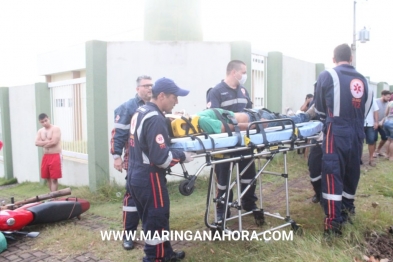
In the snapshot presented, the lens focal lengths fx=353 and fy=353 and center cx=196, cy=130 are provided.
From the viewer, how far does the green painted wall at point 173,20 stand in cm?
882

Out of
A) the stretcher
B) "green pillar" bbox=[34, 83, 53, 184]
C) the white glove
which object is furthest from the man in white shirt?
"green pillar" bbox=[34, 83, 53, 184]

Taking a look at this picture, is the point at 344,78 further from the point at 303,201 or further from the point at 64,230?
the point at 64,230

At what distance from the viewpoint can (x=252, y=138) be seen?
3670 mm

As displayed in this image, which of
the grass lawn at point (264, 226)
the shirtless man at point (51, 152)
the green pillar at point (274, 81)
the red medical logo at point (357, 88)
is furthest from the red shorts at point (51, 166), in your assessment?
the red medical logo at point (357, 88)

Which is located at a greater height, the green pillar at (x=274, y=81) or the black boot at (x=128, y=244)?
the green pillar at (x=274, y=81)

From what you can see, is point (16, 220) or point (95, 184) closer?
point (16, 220)

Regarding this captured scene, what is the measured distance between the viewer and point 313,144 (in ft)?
14.1

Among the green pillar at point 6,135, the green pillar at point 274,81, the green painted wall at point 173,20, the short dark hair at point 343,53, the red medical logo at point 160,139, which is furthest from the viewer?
the green pillar at point 6,135

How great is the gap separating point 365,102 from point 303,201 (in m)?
1.87

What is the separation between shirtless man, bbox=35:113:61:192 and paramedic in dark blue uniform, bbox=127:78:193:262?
435 cm

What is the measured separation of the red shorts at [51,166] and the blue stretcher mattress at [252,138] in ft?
15.0

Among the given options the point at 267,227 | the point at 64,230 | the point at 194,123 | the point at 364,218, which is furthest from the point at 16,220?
the point at 364,218

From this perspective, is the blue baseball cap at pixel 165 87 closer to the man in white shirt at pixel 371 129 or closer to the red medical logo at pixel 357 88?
the red medical logo at pixel 357 88

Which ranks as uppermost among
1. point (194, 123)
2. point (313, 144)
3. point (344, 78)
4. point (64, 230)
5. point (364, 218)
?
point (344, 78)
